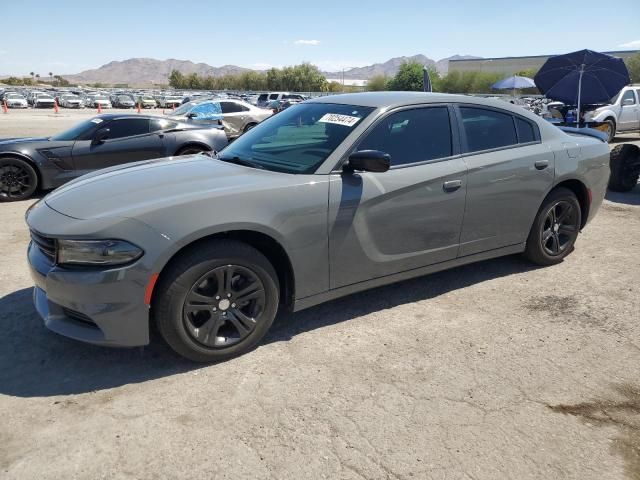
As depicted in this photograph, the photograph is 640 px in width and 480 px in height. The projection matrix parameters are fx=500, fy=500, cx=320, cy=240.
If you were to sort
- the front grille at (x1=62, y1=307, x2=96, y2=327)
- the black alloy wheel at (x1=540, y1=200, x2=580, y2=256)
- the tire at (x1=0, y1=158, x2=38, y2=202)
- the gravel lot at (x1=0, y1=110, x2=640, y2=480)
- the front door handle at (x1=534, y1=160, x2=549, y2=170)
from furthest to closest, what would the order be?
the tire at (x1=0, y1=158, x2=38, y2=202) → the black alloy wheel at (x1=540, y1=200, x2=580, y2=256) → the front door handle at (x1=534, y1=160, x2=549, y2=170) → the front grille at (x1=62, y1=307, x2=96, y2=327) → the gravel lot at (x1=0, y1=110, x2=640, y2=480)

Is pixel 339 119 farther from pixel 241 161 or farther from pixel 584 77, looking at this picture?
pixel 584 77

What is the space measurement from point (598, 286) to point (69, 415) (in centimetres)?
417

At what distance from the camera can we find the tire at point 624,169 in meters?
8.15

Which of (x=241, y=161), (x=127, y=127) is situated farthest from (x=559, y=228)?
(x=127, y=127)

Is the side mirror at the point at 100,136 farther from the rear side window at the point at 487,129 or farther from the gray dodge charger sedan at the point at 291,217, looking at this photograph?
the rear side window at the point at 487,129

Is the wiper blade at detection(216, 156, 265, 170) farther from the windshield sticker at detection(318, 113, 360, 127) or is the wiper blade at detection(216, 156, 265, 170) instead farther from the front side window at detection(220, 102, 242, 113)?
the front side window at detection(220, 102, 242, 113)

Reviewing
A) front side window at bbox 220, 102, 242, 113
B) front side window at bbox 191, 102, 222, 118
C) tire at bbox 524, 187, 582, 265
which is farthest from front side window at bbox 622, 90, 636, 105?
tire at bbox 524, 187, 582, 265

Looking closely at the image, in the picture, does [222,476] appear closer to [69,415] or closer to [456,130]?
[69,415]

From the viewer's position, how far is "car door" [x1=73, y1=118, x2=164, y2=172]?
766 cm

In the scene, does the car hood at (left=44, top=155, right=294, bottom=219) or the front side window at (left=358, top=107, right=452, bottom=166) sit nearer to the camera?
the car hood at (left=44, top=155, right=294, bottom=219)

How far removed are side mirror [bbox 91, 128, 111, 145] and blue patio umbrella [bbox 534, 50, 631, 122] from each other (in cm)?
1139

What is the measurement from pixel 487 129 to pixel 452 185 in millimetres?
773

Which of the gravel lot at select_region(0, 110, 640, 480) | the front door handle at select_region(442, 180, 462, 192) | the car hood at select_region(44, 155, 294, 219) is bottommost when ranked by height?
the gravel lot at select_region(0, 110, 640, 480)

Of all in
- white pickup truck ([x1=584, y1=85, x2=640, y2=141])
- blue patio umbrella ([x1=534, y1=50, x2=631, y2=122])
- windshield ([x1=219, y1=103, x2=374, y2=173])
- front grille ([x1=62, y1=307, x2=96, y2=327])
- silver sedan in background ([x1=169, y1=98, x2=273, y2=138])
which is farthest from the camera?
silver sedan in background ([x1=169, y1=98, x2=273, y2=138])
